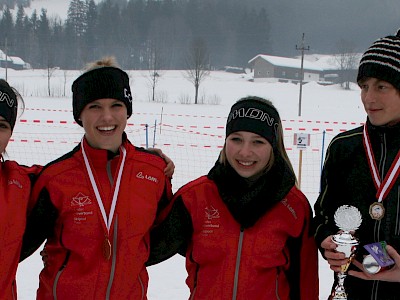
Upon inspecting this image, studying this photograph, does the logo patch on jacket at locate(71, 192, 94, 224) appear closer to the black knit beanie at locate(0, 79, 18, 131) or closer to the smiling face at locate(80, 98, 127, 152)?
the smiling face at locate(80, 98, 127, 152)

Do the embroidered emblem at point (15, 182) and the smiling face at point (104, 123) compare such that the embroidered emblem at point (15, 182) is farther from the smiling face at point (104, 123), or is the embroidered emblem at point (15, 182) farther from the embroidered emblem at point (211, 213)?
the embroidered emblem at point (211, 213)

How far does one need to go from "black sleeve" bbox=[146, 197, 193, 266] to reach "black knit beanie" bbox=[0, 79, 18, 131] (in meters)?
1.06

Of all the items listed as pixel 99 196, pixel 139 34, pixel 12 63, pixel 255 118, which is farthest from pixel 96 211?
pixel 139 34

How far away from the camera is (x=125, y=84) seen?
3.03 m

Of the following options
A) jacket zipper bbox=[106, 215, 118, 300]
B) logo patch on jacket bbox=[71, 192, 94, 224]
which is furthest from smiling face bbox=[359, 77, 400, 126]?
logo patch on jacket bbox=[71, 192, 94, 224]

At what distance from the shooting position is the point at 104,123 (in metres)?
2.85

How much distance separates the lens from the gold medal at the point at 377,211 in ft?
8.29

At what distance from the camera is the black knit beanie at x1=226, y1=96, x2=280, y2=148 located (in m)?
2.88

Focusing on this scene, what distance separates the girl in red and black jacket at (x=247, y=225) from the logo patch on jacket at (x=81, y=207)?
1.42 ft

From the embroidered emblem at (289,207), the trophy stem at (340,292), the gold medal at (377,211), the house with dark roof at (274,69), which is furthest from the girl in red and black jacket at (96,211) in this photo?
the house with dark roof at (274,69)

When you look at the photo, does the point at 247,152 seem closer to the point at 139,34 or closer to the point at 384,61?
the point at 384,61

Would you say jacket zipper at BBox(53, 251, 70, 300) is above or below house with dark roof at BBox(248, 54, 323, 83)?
below

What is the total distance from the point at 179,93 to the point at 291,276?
172 ft

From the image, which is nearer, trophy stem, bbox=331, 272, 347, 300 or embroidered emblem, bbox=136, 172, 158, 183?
trophy stem, bbox=331, 272, 347, 300
